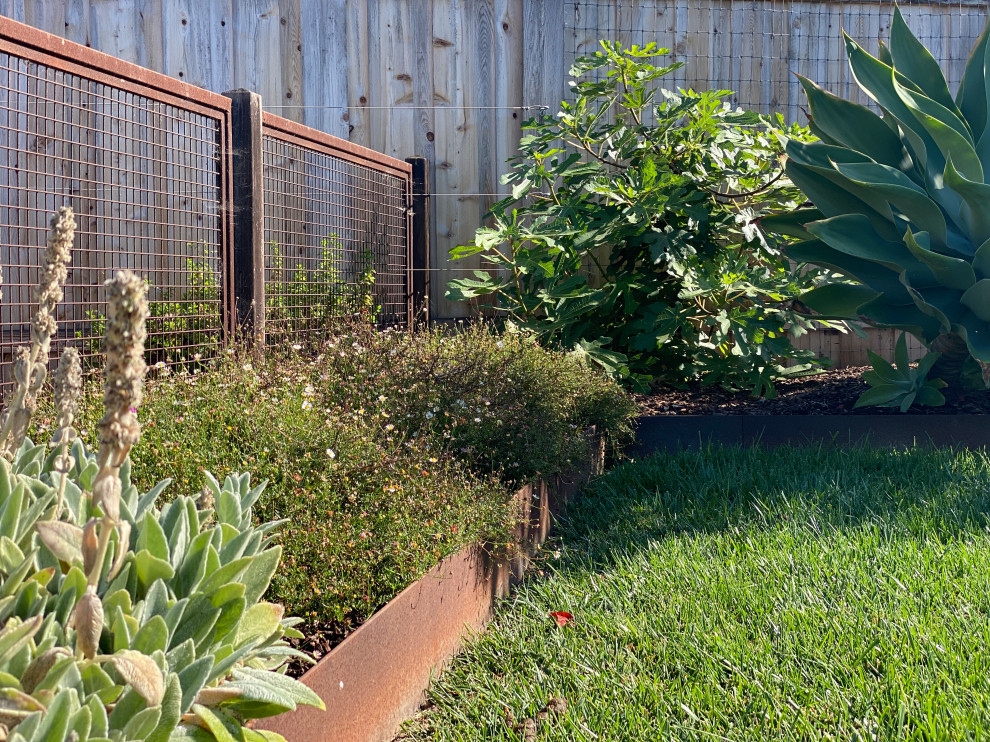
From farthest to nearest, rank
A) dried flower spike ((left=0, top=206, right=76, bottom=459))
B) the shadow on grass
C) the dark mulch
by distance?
the dark mulch → the shadow on grass → dried flower spike ((left=0, top=206, right=76, bottom=459))

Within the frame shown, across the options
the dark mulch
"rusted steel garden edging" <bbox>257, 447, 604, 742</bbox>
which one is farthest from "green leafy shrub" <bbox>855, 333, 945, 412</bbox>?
"rusted steel garden edging" <bbox>257, 447, 604, 742</bbox>

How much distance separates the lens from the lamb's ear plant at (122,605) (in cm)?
85

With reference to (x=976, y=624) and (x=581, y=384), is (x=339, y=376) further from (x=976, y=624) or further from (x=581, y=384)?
(x=976, y=624)

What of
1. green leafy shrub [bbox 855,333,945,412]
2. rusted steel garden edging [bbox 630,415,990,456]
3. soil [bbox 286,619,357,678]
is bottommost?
soil [bbox 286,619,357,678]

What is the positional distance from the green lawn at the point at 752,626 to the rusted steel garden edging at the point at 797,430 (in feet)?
2.89

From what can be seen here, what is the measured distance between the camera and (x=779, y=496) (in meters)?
2.89

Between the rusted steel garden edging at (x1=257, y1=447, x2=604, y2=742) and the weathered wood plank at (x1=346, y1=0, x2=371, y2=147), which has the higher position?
the weathered wood plank at (x1=346, y1=0, x2=371, y2=147)

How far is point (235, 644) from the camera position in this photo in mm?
1227

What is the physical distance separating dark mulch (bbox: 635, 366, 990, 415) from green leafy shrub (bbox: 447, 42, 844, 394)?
10 cm

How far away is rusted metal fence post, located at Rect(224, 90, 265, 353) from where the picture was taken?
11.3 ft

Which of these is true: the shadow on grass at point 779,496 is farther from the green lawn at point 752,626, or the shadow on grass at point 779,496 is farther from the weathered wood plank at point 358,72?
the weathered wood plank at point 358,72

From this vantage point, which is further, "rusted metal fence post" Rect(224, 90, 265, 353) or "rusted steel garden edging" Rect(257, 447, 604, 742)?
"rusted metal fence post" Rect(224, 90, 265, 353)

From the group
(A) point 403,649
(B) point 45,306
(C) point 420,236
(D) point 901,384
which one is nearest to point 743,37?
(C) point 420,236

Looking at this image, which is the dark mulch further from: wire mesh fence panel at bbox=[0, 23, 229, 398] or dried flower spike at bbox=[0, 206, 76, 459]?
dried flower spike at bbox=[0, 206, 76, 459]
